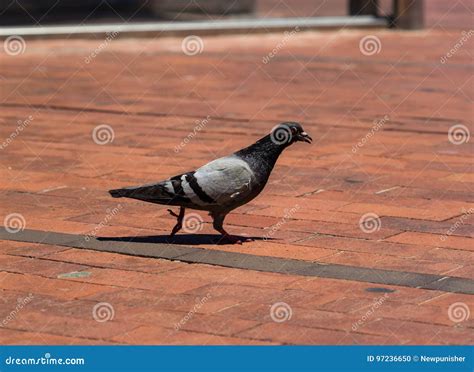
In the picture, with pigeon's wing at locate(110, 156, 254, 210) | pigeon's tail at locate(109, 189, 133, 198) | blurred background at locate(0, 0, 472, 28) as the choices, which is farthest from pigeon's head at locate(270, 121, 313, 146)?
blurred background at locate(0, 0, 472, 28)

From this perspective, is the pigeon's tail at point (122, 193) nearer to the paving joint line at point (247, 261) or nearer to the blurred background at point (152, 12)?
the paving joint line at point (247, 261)

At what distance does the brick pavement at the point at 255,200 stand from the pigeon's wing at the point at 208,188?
36cm

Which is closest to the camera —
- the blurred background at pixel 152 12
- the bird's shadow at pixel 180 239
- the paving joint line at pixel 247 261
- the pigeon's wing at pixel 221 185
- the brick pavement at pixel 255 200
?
the brick pavement at pixel 255 200

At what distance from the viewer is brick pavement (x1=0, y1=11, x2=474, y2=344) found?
234 inches

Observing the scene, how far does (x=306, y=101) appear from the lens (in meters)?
13.0

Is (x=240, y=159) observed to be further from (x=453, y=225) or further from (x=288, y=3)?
(x=288, y=3)

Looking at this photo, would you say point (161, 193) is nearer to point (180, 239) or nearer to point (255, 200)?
point (180, 239)

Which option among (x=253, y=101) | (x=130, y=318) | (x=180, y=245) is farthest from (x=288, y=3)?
(x=130, y=318)

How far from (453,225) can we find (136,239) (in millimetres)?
2070

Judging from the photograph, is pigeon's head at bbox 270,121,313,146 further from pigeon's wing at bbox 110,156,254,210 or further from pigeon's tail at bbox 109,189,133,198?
pigeon's tail at bbox 109,189,133,198

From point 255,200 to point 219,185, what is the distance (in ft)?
5.33

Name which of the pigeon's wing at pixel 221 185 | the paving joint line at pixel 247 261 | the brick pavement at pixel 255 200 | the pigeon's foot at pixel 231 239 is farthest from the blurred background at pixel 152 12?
the pigeon's wing at pixel 221 185

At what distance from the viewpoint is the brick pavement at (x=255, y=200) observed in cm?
595

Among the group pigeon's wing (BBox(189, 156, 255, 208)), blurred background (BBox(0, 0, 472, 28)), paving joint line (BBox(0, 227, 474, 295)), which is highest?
blurred background (BBox(0, 0, 472, 28))
